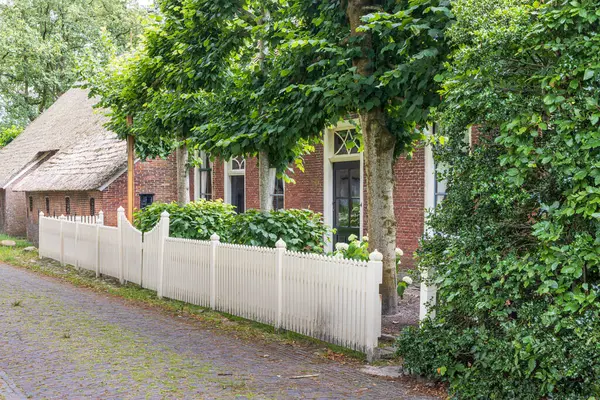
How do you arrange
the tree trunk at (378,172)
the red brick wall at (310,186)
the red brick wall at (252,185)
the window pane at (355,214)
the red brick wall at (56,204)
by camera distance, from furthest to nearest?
the red brick wall at (56,204), the red brick wall at (252,185), the red brick wall at (310,186), the window pane at (355,214), the tree trunk at (378,172)

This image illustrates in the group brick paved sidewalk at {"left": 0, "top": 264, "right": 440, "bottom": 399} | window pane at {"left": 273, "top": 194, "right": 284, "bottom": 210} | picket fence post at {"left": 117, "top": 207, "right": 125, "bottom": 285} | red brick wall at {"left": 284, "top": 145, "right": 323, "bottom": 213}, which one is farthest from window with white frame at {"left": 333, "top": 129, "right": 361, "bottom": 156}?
brick paved sidewalk at {"left": 0, "top": 264, "right": 440, "bottom": 399}

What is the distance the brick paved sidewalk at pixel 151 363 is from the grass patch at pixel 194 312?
0.24 meters

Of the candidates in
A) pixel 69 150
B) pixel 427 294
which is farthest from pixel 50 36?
pixel 427 294

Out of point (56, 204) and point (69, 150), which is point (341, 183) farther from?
point (69, 150)

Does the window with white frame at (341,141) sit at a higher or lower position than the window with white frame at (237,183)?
higher

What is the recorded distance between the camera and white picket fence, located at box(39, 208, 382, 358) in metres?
7.50

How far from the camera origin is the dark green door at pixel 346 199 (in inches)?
671

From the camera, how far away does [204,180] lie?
946 inches

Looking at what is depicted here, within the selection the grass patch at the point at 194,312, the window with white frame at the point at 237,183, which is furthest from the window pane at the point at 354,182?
the grass patch at the point at 194,312

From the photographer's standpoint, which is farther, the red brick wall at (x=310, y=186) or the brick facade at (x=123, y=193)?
the brick facade at (x=123, y=193)

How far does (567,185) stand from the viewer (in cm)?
516

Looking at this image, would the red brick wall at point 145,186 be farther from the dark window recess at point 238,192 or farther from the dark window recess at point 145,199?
the dark window recess at point 238,192

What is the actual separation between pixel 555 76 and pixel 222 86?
8.42 metres

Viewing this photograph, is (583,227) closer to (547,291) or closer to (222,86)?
(547,291)
